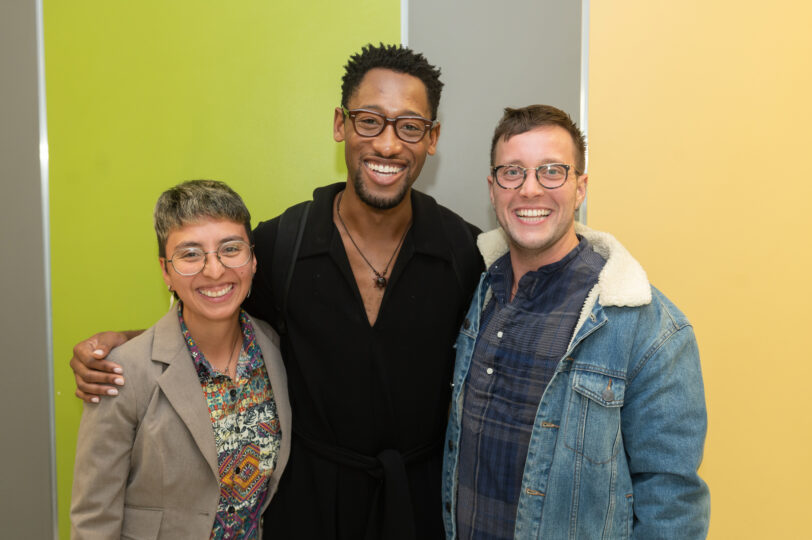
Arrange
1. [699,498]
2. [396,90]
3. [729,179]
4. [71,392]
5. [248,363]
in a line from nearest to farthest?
1. [699,498]
2. [248,363]
3. [396,90]
4. [729,179]
5. [71,392]

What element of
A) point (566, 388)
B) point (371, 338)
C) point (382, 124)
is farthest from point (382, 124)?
point (566, 388)

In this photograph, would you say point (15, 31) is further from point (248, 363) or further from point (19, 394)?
point (248, 363)

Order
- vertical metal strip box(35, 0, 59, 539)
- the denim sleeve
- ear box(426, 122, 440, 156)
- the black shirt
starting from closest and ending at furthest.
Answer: the denim sleeve → the black shirt → ear box(426, 122, 440, 156) → vertical metal strip box(35, 0, 59, 539)

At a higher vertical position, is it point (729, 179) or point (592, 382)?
point (729, 179)

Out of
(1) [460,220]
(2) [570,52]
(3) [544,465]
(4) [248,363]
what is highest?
(2) [570,52]

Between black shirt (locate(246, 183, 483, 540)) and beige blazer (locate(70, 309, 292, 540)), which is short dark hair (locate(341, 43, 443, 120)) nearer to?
black shirt (locate(246, 183, 483, 540))

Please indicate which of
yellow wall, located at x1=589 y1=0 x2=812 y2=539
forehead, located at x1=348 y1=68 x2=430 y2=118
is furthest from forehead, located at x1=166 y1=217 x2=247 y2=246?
yellow wall, located at x1=589 y1=0 x2=812 y2=539

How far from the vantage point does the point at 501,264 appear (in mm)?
1641

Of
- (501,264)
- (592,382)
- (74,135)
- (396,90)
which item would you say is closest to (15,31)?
(74,135)

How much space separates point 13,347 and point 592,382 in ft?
7.40

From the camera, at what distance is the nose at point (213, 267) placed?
1.43 m

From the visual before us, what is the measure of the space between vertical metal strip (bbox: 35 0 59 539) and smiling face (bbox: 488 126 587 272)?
190 cm

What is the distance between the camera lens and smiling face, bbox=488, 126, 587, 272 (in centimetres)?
143

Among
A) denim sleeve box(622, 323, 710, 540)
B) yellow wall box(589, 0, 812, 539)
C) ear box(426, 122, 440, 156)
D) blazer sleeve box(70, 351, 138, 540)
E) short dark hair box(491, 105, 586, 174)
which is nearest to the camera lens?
denim sleeve box(622, 323, 710, 540)
